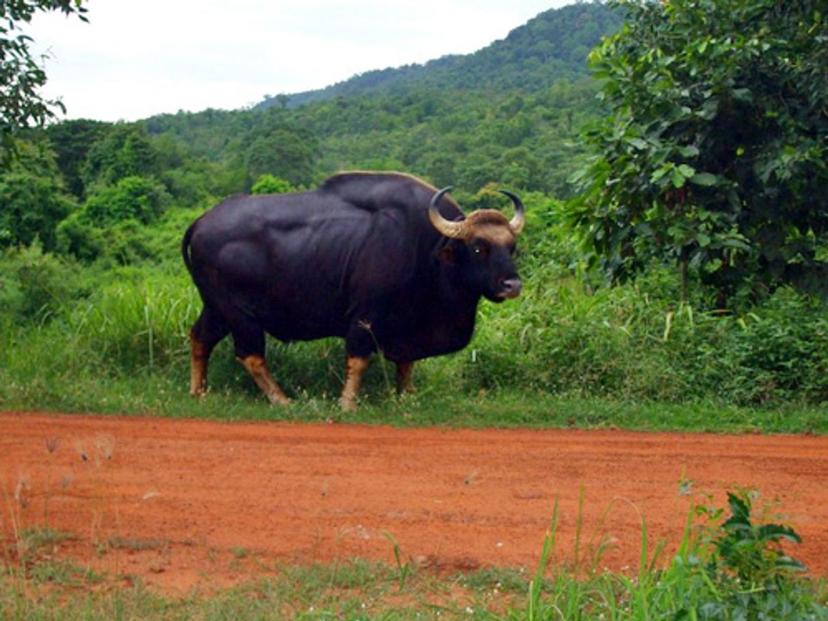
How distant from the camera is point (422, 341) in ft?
32.0

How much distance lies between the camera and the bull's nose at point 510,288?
30.1 feet

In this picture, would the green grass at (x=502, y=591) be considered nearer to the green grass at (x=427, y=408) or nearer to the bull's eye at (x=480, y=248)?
the green grass at (x=427, y=408)

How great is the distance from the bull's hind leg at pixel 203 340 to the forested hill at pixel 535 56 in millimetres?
41397

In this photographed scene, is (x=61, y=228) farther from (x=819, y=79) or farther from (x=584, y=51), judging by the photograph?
(x=584, y=51)

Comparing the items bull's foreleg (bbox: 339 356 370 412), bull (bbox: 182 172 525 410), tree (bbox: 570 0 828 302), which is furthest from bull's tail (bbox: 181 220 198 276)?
tree (bbox: 570 0 828 302)

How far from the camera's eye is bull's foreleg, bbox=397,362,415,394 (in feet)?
32.1

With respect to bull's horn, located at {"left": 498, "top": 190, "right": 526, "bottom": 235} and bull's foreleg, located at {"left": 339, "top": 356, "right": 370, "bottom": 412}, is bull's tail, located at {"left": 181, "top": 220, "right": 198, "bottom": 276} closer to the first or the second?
bull's foreleg, located at {"left": 339, "top": 356, "right": 370, "bottom": 412}

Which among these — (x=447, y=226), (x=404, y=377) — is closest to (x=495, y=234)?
(x=447, y=226)

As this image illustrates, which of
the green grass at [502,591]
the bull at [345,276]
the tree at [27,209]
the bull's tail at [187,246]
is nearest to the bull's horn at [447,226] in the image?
the bull at [345,276]

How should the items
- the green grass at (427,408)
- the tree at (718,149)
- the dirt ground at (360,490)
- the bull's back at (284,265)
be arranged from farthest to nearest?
the bull's back at (284,265) < the green grass at (427,408) < the tree at (718,149) < the dirt ground at (360,490)

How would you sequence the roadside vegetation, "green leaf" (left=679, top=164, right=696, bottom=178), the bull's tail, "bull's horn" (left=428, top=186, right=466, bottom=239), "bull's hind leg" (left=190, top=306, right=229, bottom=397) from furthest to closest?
1. the bull's tail
2. "bull's hind leg" (left=190, top=306, right=229, bottom=397)
3. "bull's horn" (left=428, top=186, right=466, bottom=239)
4. "green leaf" (left=679, top=164, right=696, bottom=178)
5. the roadside vegetation

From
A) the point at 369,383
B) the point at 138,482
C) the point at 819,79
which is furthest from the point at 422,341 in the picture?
the point at 819,79

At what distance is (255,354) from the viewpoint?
9.64m

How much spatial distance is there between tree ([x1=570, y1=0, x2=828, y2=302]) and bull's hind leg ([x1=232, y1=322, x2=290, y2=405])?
2824mm
